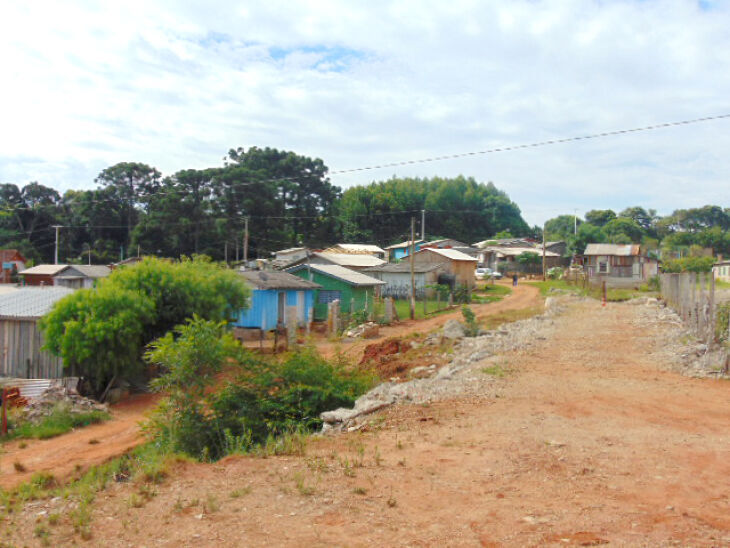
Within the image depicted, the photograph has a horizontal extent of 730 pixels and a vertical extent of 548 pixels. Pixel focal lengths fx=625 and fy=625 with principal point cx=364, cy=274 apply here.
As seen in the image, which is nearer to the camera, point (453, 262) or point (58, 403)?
point (58, 403)

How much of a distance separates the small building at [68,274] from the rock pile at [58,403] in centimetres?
3018

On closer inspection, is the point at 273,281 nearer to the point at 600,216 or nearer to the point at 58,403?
the point at 58,403

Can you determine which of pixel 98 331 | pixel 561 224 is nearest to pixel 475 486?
pixel 98 331

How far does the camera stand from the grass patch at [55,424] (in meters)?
13.6

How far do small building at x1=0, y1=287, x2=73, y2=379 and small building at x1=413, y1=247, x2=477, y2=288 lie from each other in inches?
1320

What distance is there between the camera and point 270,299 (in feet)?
88.2

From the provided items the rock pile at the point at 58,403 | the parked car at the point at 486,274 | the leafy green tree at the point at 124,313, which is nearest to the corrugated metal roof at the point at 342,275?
the leafy green tree at the point at 124,313

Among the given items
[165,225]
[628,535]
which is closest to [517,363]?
[628,535]

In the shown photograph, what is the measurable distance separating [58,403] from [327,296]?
19.4 m

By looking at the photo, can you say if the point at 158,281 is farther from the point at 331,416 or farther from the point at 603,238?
the point at 603,238

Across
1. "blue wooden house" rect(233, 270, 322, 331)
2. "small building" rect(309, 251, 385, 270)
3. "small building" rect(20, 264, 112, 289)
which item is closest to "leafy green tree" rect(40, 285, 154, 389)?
"blue wooden house" rect(233, 270, 322, 331)

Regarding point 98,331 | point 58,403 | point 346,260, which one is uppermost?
point 346,260

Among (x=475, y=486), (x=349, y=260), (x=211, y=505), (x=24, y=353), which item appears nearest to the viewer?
(x=211, y=505)

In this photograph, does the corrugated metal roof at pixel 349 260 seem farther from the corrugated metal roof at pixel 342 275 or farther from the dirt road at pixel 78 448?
the dirt road at pixel 78 448
